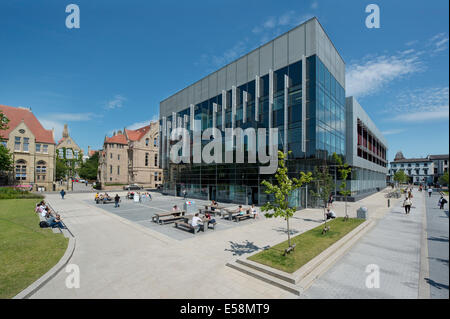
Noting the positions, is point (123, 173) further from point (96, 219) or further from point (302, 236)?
point (302, 236)

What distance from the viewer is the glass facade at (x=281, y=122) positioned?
2225 cm

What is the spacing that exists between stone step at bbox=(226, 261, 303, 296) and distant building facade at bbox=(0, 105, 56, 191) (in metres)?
59.6

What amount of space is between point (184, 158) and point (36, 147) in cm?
4176

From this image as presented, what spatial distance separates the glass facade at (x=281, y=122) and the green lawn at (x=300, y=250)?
35.4ft

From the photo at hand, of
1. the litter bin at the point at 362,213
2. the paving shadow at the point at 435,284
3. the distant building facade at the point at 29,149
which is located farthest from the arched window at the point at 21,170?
the paving shadow at the point at 435,284

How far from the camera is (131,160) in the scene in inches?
2603

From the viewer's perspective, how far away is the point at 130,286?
6.33 m

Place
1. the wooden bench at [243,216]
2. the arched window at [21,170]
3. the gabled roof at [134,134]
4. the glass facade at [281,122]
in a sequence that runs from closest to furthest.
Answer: the wooden bench at [243,216], the glass facade at [281,122], the arched window at [21,170], the gabled roof at [134,134]

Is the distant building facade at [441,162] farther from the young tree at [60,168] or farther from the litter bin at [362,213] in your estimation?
the young tree at [60,168]

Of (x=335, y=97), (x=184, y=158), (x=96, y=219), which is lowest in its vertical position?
(x=96, y=219)

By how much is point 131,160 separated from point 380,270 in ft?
225

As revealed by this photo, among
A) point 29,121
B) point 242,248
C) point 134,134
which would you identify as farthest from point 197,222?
point 134,134

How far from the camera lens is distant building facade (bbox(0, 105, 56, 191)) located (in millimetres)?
46625
